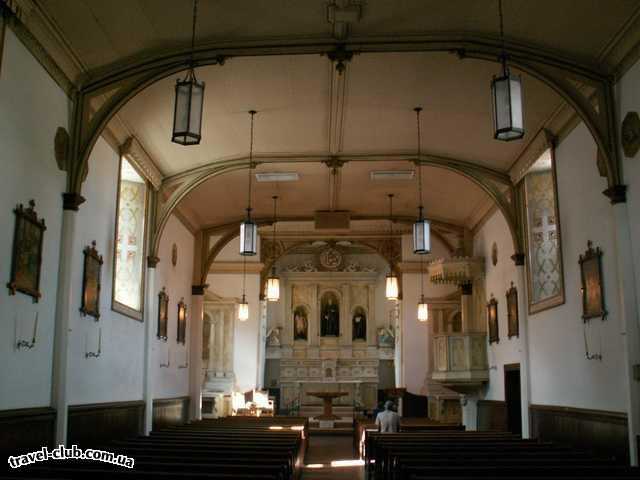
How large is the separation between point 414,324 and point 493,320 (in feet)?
18.6

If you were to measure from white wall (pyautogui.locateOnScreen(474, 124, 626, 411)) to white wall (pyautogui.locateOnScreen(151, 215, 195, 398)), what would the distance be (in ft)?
23.3

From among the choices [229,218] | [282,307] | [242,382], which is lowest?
[242,382]

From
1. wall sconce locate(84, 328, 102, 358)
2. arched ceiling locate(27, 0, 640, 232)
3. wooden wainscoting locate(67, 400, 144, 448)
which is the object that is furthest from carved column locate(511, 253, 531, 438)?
wall sconce locate(84, 328, 102, 358)

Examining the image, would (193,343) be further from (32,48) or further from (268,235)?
(32,48)

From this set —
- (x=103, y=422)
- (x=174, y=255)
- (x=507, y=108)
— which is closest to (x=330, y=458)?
(x=174, y=255)

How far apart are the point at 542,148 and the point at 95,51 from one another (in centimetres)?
697

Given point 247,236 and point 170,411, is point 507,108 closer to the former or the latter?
point 247,236

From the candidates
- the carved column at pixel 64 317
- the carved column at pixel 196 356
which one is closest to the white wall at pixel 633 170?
the carved column at pixel 64 317

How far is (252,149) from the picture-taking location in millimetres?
12703

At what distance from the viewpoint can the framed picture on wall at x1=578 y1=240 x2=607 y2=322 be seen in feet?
29.4

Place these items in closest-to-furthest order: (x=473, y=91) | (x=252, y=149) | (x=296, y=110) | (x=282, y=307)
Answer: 1. (x=473, y=91)
2. (x=296, y=110)
3. (x=252, y=149)
4. (x=282, y=307)

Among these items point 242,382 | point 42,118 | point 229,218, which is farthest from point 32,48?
point 242,382

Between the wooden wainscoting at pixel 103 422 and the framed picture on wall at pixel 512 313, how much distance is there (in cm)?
709

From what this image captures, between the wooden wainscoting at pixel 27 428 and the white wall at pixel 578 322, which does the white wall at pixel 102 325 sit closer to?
the wooden wainscoting at pixel 27 428
